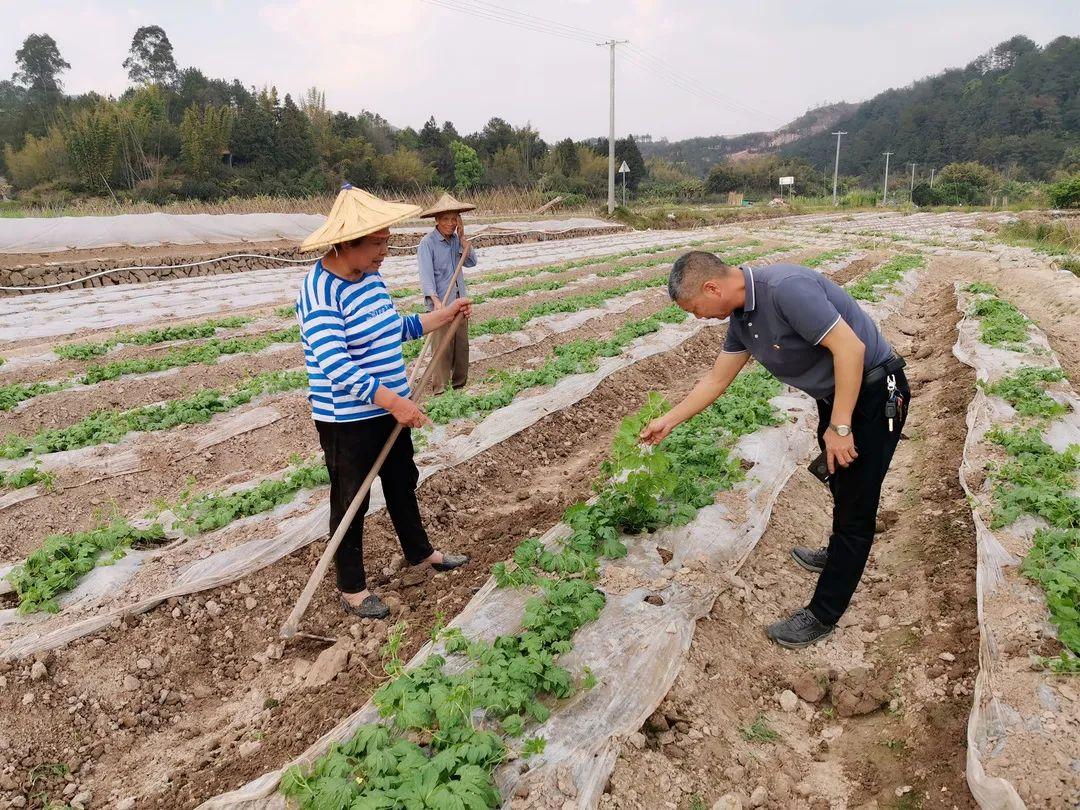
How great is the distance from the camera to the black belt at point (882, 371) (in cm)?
312

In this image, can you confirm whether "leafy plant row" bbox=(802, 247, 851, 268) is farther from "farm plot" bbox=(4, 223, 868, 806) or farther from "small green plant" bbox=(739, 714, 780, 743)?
"small green plant" bbox=(739, 714, 780, 743)

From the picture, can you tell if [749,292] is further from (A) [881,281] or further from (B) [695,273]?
(A) [881,281]

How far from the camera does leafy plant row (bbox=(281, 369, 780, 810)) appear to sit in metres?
2.33

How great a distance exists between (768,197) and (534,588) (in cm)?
7351

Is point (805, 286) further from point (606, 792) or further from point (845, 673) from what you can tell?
point (606, 792)

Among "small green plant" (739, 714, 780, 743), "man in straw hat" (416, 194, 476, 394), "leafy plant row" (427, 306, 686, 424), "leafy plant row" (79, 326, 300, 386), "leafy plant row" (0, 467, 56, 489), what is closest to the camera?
"small green plant" (739, 714, 780, 743)

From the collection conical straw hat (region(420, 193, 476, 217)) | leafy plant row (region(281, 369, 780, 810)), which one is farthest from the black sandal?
conical straw hat (region(420, 193, 476, 217))

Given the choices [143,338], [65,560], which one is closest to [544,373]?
[65,560]

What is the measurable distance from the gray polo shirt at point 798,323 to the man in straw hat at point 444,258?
12.1 feet

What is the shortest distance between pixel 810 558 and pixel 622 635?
1.68 metres

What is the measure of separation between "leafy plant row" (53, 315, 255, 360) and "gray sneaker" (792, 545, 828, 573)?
9.25 m

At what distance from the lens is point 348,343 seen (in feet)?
11.2

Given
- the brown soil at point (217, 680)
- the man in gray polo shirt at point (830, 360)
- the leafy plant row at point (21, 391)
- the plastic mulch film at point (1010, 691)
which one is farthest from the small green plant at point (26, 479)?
the plastic mulch film at point (1010, 691)

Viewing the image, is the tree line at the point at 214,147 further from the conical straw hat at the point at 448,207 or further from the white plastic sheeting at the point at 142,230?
the conical straw hat at the point at 448,207
